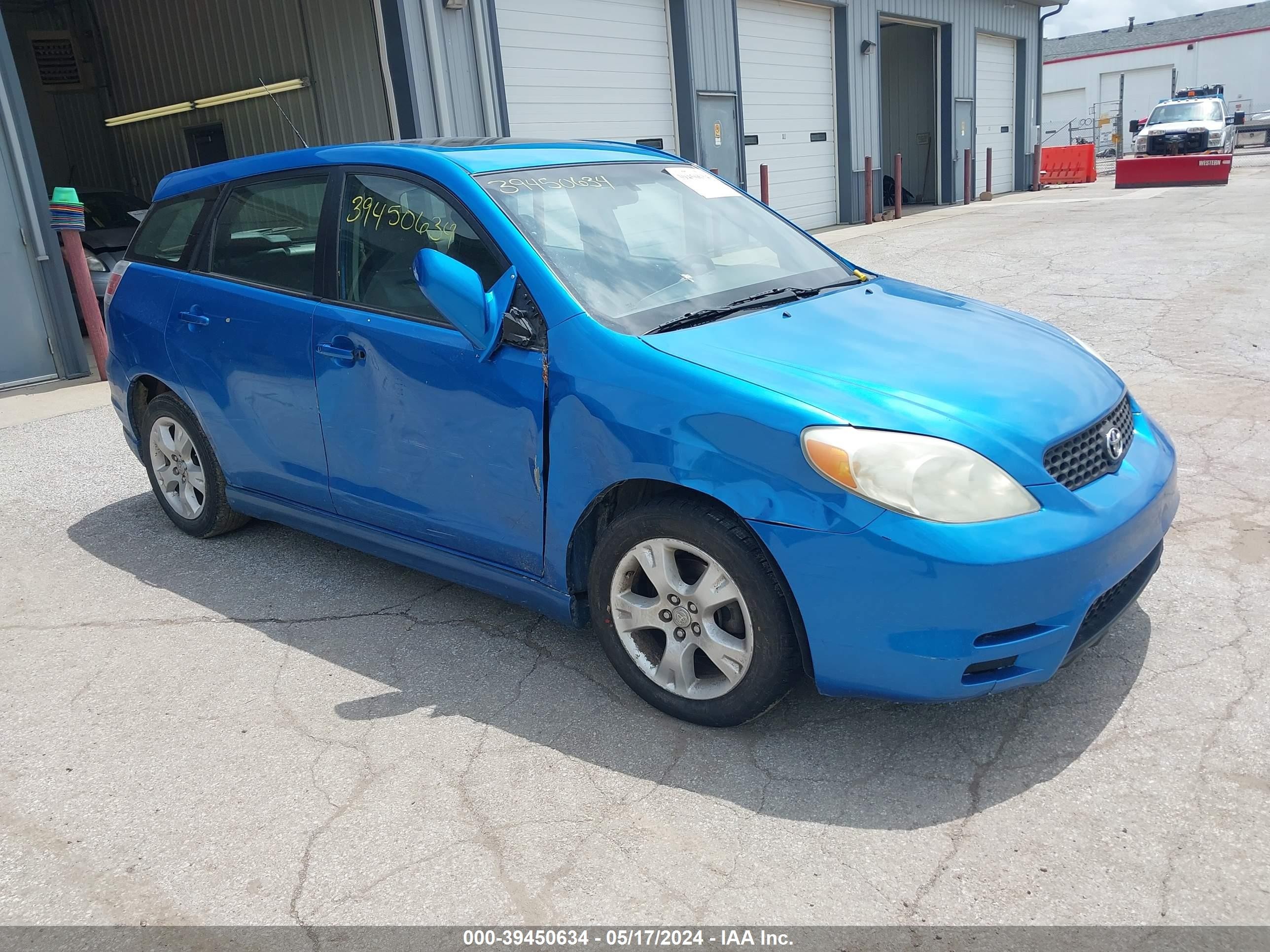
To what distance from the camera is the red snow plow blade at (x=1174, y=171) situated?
834 inches

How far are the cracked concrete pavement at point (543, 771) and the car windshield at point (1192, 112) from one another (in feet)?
87.6

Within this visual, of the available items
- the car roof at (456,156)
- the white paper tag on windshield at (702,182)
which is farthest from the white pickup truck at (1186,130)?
the car roof at (456,156)

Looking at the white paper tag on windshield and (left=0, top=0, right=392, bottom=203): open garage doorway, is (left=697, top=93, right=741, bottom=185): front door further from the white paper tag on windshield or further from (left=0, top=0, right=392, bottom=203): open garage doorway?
the white paper tag on windshield

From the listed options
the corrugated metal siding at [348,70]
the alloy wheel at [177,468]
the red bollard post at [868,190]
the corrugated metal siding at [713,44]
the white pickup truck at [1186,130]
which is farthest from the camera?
the white pickup truck at [1186,130]

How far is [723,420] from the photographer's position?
2773 mm

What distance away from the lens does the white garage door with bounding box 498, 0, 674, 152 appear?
1180cm

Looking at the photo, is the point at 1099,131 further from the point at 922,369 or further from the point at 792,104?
the point at 922,369

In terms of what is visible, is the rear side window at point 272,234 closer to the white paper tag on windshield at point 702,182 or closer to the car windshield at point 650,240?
the car windshield at point 650,240

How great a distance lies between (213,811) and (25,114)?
774cm

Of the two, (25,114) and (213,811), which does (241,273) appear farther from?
(25,114)

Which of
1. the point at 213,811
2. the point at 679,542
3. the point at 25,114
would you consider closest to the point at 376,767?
the point at 213,811

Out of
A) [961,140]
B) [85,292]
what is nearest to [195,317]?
[85,292]

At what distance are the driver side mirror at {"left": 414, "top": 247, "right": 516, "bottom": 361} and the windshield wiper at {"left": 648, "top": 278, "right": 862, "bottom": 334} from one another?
0.49m

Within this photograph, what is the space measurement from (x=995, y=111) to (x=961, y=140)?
255cm
